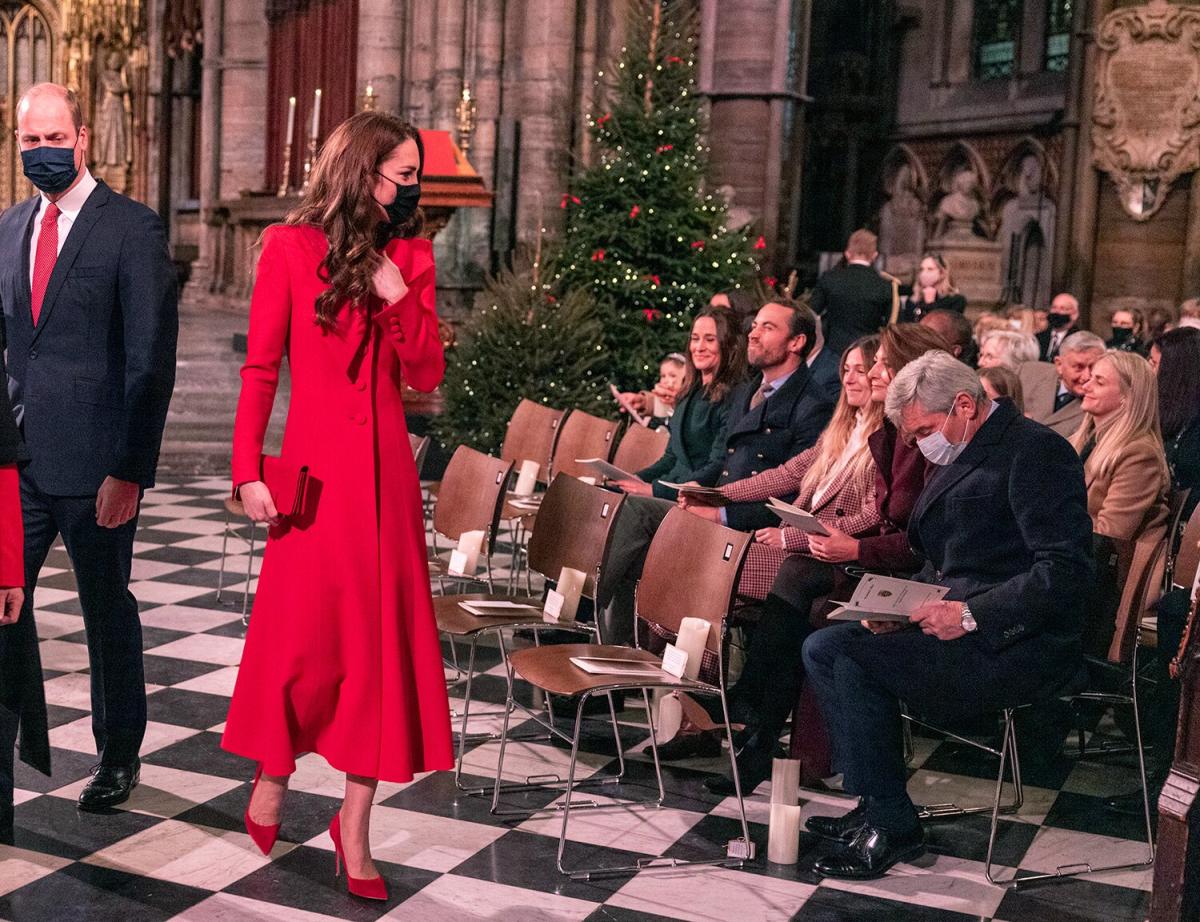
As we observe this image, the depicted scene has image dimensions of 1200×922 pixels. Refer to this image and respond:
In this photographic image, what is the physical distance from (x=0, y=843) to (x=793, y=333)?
3.12 m

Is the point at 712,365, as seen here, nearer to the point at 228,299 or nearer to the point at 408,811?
the point at 408,811

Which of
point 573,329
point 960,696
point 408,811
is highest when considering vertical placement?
point 573,329

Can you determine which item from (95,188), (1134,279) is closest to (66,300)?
(95,188)

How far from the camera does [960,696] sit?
401 cm

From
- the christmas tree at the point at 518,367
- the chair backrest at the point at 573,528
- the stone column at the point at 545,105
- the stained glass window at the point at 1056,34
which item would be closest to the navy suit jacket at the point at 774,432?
the chair backrest at the point at 573,528

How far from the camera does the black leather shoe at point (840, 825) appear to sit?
163 inches

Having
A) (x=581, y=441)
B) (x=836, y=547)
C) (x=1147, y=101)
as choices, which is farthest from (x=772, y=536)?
(x=1147, y=101)

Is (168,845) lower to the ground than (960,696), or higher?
lower

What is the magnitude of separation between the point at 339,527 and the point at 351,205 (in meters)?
0.74

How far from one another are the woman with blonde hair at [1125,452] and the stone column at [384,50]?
8.97 meters

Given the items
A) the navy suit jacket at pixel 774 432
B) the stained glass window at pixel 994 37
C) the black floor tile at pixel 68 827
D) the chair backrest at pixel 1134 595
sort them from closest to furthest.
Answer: the black floor tile at pixel 68 827, the chair backrest at pixel 1134 595, the navy suit jacket at pixel 774 432, the stained glass window at pixel 994 37

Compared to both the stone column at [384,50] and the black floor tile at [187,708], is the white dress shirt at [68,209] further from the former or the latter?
the stone column at [384,50]

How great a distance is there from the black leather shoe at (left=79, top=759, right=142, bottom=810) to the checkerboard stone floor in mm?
39

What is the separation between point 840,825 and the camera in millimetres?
4227
